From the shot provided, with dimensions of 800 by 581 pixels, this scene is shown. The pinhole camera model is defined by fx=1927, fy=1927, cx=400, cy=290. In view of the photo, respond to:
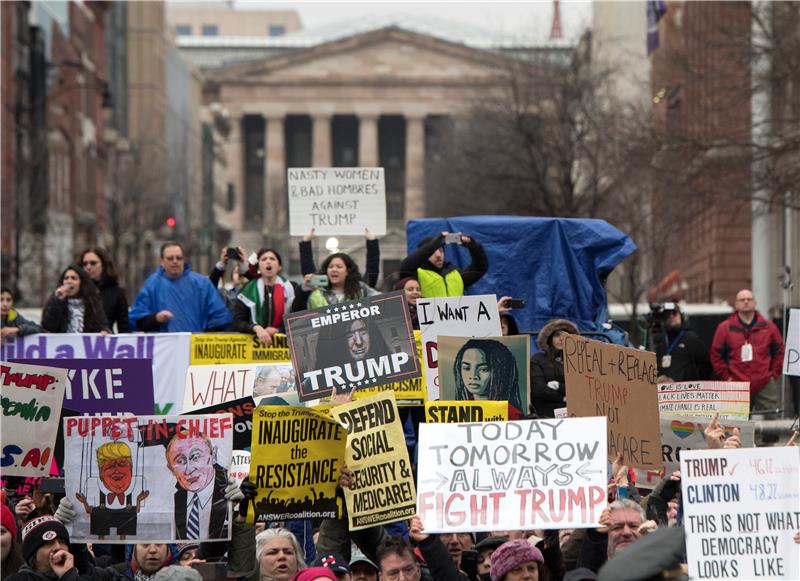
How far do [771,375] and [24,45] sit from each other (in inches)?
1452

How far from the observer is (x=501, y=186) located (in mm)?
46719

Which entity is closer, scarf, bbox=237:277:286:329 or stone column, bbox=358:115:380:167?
scarf, bbox=237:277:286:329

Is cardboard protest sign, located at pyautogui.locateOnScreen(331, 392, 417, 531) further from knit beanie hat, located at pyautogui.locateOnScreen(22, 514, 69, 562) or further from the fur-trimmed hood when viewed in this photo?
the fur-trimmed hood

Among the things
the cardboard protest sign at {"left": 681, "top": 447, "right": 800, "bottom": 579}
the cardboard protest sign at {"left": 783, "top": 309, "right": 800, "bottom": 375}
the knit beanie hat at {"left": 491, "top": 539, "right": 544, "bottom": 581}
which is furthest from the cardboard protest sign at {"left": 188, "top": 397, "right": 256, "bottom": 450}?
the cardboard protest sign at {"left": 783, "top": 309, "right": 800, "bottom": 375}

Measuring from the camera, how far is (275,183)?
9756 cm

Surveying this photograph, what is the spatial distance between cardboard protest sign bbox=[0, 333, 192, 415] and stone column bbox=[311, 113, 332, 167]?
108220 millimetres

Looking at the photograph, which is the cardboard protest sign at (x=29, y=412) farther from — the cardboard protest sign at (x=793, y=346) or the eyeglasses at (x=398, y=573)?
the cardboard protest sign at (x=793, y=346)

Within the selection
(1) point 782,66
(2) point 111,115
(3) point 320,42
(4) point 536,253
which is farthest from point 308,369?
(3) point 320,42

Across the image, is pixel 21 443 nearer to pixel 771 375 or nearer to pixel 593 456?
pixel 593 456

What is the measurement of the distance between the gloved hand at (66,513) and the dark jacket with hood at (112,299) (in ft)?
19.7

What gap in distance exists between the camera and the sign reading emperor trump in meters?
9.61

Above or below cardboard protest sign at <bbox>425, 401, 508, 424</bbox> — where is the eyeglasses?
below

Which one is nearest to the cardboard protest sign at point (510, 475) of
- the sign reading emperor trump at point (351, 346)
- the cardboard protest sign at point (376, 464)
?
the cardboard protest sign at point (376, 464)

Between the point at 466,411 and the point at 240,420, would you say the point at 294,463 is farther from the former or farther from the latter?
the point at 240,420
